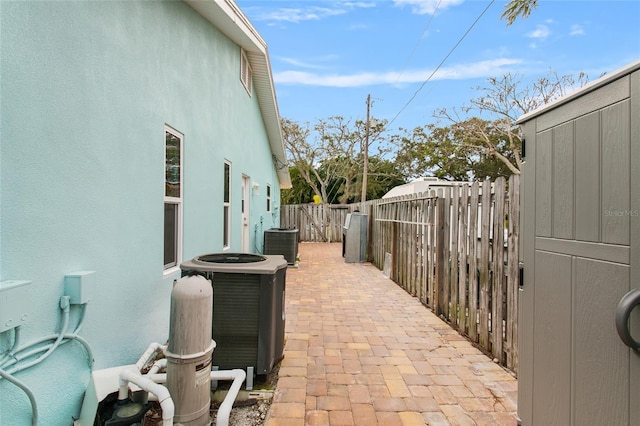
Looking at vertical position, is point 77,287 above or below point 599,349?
above

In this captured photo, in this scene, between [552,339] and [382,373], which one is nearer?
[552,339]

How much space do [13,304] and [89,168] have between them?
1.00m

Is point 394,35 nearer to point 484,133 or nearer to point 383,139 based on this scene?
point 484,133

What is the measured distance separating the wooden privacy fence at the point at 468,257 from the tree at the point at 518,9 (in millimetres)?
2730

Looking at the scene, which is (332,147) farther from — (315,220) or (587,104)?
(587,104)

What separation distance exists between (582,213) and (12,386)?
301 cm

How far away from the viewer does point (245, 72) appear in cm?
738

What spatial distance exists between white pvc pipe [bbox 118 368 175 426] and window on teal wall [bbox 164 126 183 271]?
5.30ft

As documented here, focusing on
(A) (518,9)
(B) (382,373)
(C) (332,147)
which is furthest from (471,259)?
(C) (332,147)

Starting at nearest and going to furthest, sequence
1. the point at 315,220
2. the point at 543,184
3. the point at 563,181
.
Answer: the point at 563,181
the point at 543,184
the point at 315,220

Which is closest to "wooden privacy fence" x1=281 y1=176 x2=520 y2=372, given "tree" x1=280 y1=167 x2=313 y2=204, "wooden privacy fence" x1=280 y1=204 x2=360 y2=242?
"wooden privacy fence" x1=280 y1=204 x2=360 y2=242

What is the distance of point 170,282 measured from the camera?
12.4 ft

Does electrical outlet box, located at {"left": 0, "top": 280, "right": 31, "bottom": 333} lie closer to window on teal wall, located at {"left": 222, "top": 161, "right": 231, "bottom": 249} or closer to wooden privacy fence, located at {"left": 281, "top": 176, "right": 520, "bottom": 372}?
wooden privacy fence, located at {"left": 281, "top": 176, "right": 520, "bottom": 372}

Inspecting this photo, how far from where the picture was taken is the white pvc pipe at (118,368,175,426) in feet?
6.83
